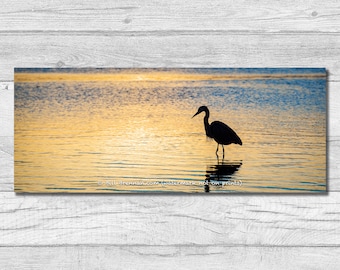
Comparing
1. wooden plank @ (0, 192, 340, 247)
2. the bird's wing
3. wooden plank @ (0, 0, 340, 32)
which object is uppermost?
wooden plank @ (0, 0, 340, 32)

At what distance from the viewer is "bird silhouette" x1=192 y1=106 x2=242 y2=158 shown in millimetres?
1576

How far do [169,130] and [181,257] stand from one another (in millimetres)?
369

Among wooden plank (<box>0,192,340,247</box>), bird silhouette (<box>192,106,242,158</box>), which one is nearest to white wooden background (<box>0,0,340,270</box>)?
wooden plank (<box>0,192,340,247</box>)

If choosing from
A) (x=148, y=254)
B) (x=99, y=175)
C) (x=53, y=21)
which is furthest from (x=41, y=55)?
(x=148, y=254)

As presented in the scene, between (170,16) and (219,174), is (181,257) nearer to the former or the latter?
(219,174)

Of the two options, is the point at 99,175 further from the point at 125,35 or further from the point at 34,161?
the point at 125,35

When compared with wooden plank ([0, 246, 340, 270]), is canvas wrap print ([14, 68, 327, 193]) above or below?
above

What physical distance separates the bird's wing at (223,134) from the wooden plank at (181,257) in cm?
31

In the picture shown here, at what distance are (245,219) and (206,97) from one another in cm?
37

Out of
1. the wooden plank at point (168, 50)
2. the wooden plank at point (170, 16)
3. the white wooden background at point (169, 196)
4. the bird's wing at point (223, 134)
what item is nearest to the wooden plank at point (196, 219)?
the white wooden background at point (169, 196)

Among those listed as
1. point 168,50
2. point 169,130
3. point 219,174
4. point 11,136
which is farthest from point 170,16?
point 11,136

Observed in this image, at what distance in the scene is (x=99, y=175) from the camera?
62.2 inches

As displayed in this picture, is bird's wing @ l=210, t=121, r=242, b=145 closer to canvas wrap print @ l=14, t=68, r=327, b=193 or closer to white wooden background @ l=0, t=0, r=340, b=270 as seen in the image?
canvas wrap print @ l=14, t=68, r=327, b=193

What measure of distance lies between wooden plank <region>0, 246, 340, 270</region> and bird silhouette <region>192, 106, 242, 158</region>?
0.31 metres
